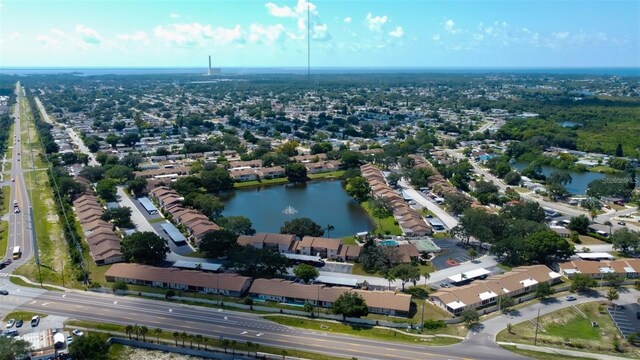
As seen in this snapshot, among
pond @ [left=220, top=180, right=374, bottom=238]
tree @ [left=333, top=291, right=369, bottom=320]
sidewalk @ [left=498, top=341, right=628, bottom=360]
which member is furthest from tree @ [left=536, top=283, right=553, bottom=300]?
pond @ [left=220, top=180, right=374, bottom=238]

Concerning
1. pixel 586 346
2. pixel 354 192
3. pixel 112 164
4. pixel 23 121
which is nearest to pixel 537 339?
pixel 586 346

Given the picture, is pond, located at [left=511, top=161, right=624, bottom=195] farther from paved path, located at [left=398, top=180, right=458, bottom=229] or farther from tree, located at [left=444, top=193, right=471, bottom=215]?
paved path, located at [left=398, top=180, right=458, bottom=229]

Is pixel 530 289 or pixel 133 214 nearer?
pixel 530 289

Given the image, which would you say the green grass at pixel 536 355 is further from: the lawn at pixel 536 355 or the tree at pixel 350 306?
the tree at pixel 350 306

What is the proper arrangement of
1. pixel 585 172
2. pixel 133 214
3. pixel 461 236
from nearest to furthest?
1. pixel 461 236
2. pixel 133 214
3. pixel 585 172

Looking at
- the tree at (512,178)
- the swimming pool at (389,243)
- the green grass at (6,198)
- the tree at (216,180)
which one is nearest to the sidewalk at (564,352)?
the swimming pool at (389,243)

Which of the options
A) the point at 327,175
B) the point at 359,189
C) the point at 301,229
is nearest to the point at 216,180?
the point at 327,175

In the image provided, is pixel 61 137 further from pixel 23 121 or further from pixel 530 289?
pixel 530 289
